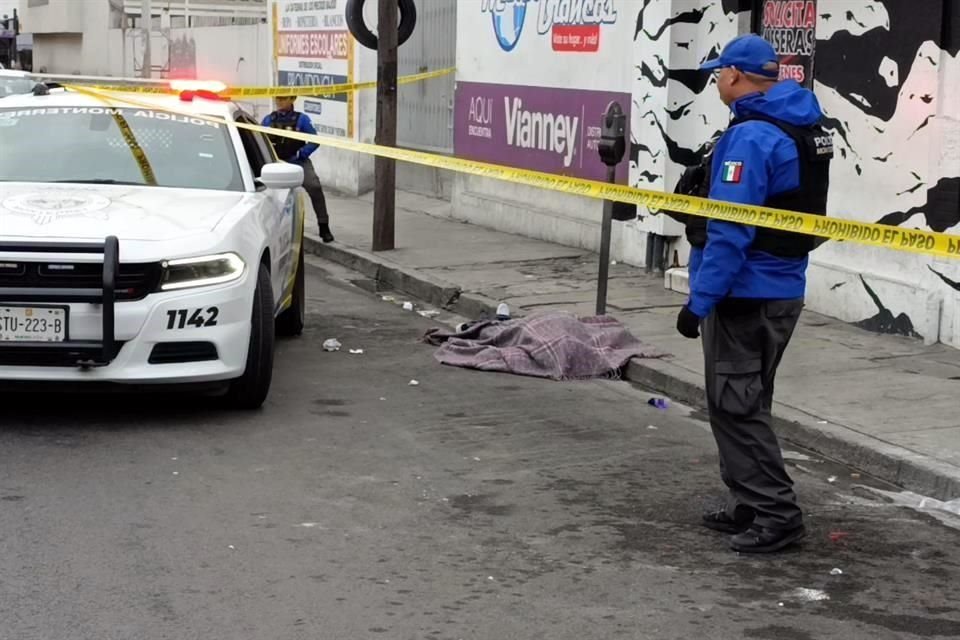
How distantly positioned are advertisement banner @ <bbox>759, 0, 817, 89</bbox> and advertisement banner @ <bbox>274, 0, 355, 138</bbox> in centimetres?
949

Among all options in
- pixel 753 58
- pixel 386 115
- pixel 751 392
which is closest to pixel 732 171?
pixel 753 58

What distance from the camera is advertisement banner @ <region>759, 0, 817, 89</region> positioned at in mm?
11047

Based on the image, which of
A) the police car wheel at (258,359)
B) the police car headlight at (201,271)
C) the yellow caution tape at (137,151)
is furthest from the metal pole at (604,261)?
the police car headlight at (201,271)

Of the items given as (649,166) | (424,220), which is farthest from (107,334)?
(424,220)

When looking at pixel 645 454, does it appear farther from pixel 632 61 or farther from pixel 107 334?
pixel 632 61

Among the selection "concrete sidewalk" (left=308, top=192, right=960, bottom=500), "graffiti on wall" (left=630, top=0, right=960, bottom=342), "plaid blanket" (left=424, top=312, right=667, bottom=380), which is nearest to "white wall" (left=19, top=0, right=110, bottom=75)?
"concrete sidewalk" (left=308, top=192, right=960, bottom=500)

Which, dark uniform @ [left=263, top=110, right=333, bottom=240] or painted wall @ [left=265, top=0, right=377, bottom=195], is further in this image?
painted wall @ [left=265, top=0, right=377, bottom=195]

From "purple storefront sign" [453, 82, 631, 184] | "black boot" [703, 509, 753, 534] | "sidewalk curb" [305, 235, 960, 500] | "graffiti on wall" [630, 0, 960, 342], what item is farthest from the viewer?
"purple storefront sign" [453, 82, 631, 184]

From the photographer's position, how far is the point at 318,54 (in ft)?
70.9

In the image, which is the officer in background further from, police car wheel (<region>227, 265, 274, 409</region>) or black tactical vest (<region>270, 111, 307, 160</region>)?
police car wheel (<region>227, 265, 274, 409</region>)

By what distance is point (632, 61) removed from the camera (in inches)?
529

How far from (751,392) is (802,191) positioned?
2.61 feet

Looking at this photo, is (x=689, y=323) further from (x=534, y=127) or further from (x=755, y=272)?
(x=534, y=127)

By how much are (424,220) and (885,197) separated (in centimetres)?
754
